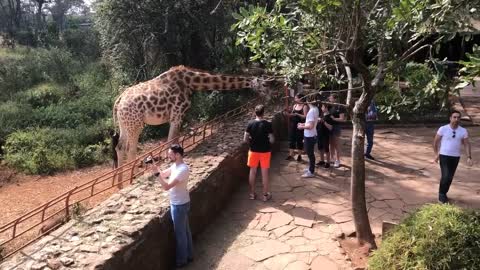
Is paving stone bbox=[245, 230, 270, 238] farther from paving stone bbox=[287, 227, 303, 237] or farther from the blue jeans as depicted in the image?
the blue jeans

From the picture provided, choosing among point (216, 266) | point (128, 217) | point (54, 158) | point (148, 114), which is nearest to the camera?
point (128, 217)

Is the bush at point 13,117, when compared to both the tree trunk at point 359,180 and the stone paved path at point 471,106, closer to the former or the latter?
the tree trunk at point 359,180

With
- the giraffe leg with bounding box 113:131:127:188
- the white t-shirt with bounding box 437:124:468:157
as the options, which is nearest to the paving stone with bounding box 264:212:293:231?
the white t-shirt with bounding box 437:124:468:157

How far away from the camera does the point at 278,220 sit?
6.65m

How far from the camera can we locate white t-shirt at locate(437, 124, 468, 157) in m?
6.62

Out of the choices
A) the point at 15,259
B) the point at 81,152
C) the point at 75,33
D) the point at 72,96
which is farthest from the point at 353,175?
the point at 75,33

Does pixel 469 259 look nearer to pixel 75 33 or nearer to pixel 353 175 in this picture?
pixel 353 175

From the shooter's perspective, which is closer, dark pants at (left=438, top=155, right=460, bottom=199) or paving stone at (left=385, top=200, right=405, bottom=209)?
dark pants at (left=438, top=155, right=460, bottom=199)

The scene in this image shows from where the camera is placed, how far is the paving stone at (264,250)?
5.71 metres

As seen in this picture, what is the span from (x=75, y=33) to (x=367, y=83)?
24.2 meters

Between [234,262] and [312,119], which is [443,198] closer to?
[312,119]

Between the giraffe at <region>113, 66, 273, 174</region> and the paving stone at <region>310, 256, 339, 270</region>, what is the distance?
12.6 ft

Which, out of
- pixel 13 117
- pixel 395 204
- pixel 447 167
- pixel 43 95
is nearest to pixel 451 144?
pixel 447 167

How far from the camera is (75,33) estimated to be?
2638 cm
